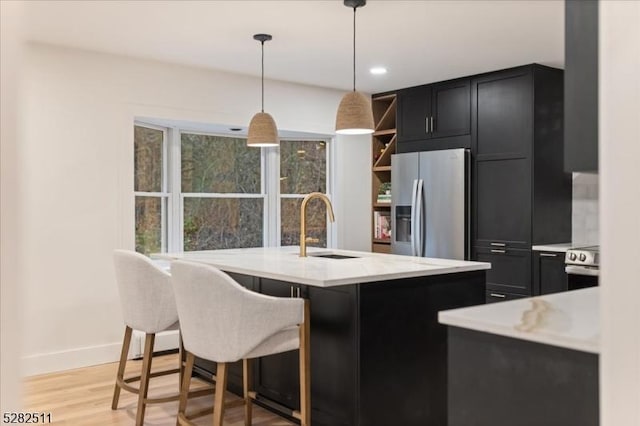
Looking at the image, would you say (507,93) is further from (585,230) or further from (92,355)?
(92,355)

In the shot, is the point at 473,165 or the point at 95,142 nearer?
the point at 95,142

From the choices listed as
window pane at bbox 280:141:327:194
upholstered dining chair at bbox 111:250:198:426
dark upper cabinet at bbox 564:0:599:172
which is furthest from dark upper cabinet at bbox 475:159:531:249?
dark upper cabinet at bbox 564:0:599:172

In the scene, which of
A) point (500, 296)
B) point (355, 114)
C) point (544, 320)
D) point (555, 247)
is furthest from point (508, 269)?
point (544, 320)

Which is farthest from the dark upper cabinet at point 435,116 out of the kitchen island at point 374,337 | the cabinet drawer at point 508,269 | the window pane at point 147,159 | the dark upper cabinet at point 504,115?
the kitchen island at point 374,337

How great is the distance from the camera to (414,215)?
223 inches

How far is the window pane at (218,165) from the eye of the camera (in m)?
5.50

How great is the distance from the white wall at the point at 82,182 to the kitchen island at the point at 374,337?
183 centimetres

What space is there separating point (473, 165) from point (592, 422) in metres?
4.31

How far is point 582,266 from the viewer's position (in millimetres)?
4477

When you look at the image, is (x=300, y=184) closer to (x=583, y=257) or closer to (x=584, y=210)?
(x=584, y=210)

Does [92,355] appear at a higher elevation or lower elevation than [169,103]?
lower

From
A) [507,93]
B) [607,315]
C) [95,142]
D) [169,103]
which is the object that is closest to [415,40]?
[507,93]

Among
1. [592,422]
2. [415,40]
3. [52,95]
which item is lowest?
[592,422]

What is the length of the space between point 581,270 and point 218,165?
11.0 feet
